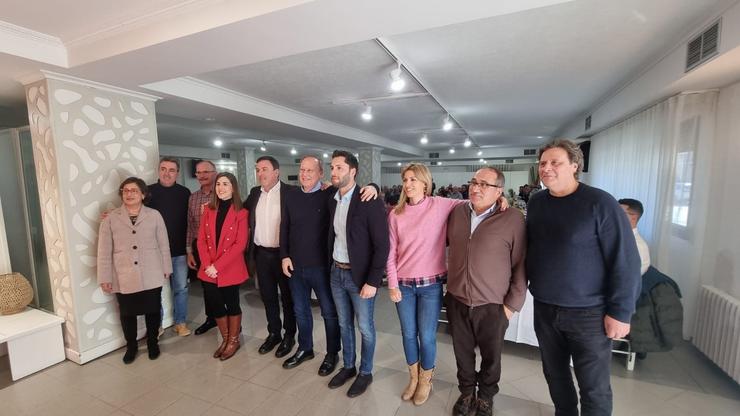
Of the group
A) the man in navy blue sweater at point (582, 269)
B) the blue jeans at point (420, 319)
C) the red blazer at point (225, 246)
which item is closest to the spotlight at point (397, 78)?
the man in navy blue sweater at point (582, 269)

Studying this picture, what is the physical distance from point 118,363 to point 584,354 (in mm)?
3381

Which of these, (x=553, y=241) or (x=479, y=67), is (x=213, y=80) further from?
(x=553, y=241)

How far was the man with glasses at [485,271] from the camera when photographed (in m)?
1.73

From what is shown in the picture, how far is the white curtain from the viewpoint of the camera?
270 centimetres

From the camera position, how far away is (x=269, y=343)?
274 centimetres

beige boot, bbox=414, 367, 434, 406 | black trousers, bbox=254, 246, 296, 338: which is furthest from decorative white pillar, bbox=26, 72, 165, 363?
beige boot, bbox=414, 367, 434, 406

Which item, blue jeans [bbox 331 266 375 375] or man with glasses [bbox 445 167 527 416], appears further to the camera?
blue jeans [bbox 331 266 375 375]

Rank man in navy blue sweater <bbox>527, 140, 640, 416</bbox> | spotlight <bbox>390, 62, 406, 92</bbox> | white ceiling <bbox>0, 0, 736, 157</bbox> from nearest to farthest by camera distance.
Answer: man in navy blue sweater <bbox>527, 140, 640, 416</bbox>, white ceiling <bbox>0, 0, 736, 157</bbox>, spotlight <bbox>390, 62, 406, 92</bbox>

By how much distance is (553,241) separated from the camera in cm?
156

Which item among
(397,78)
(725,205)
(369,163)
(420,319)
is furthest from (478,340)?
(369,163)

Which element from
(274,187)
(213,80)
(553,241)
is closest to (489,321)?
(553,241)

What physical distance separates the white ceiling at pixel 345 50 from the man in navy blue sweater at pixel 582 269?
0.90m

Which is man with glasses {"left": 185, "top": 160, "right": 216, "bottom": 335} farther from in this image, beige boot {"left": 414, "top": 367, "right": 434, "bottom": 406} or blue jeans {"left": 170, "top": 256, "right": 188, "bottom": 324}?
beige boot {"left": 414, "top": 367, "right": 434, "bottom": 406}

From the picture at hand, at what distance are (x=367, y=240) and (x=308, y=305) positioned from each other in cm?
92
